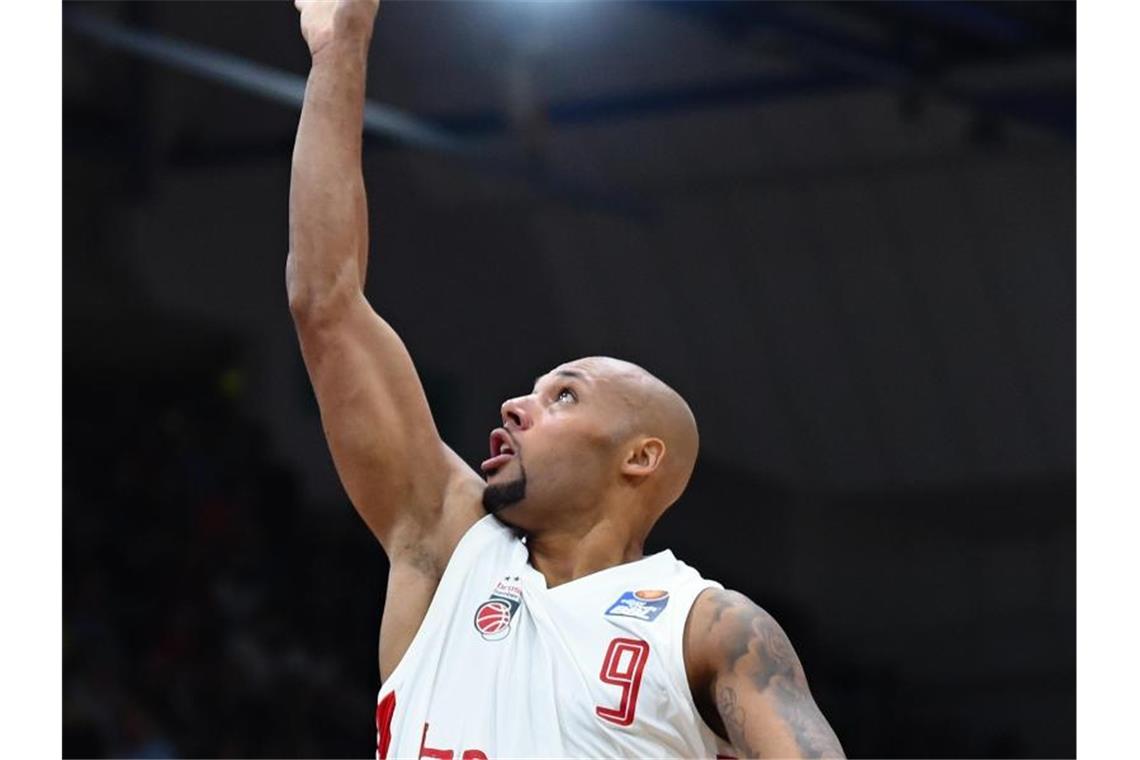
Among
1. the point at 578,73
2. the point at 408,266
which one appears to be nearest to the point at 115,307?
the point at 408,266

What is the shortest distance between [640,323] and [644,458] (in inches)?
604

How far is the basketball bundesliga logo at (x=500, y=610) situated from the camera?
407cm

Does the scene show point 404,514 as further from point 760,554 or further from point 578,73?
point 760,554

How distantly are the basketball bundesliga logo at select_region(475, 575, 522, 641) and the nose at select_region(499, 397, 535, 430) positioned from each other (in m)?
0.35

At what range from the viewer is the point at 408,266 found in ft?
60.0

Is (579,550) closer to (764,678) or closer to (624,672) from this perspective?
(624,672)

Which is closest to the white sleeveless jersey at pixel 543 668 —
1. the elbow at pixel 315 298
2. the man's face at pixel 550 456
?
the man's face at pixel 550 456

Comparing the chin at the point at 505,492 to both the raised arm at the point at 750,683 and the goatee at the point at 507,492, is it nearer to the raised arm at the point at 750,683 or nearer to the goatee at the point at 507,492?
the goatee at the point at 507,492

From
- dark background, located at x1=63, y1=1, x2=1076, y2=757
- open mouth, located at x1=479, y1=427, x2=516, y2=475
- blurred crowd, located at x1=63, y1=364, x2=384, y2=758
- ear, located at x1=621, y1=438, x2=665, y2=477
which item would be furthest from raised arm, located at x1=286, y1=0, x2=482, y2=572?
dark background, located at x1=63, y1=1, x2=1076, y2=757

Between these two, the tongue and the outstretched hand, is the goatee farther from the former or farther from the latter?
the outstretched hand

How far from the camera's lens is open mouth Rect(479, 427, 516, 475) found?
13.9 ft
